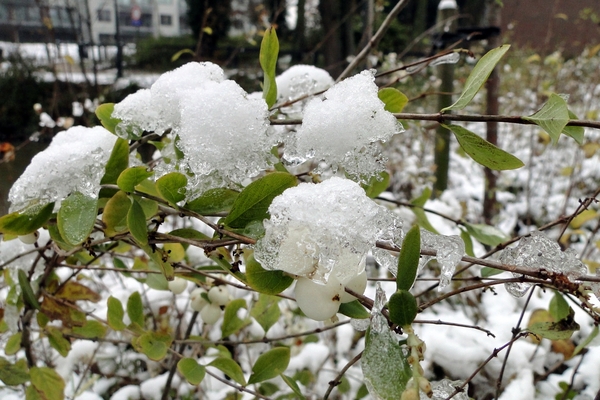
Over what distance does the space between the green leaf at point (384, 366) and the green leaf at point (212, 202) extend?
5.8 inches

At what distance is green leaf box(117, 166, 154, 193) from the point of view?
14.3 inches

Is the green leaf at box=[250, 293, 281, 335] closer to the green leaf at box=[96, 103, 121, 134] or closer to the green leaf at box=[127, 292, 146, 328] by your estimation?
the green leaf at box=[127, 292, 146, 328]

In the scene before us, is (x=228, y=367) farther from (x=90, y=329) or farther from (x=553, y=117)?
(x=553, y=117)

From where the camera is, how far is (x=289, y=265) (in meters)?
0.32

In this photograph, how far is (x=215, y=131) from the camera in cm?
37

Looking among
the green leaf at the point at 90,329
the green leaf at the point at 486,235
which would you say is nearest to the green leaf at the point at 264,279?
the green leaf at the point at 486,235

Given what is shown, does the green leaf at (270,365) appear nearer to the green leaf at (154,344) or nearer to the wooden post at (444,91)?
the green leaf at (154,344)

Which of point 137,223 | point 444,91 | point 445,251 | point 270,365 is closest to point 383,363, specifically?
point 445,251

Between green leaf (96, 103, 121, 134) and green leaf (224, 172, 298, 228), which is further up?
green leaf (96, 103, 121, 134)

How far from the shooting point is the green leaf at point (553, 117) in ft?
1.07

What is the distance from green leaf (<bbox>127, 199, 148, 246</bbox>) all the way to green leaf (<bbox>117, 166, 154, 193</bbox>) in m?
0.01

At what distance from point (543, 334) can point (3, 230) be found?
48 centimetres

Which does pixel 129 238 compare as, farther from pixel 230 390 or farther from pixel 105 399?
pixel 105 399

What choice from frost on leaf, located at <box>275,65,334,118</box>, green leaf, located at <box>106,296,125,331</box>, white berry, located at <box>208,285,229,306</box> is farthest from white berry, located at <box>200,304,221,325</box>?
frost on leaf, located at <box>275,65,334,118</box>
